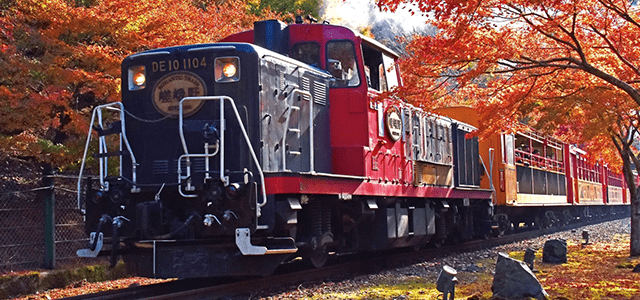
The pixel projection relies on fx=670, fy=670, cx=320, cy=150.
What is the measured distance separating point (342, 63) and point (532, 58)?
361 cm

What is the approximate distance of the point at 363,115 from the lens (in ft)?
33.4

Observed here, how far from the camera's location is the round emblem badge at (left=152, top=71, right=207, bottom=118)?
8.76 meters

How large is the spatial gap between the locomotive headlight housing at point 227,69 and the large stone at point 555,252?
7.55 meters

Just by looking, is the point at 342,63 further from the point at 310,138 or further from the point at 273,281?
the point at 273,281

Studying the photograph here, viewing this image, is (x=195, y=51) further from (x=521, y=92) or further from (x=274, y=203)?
(x=521, y=92)

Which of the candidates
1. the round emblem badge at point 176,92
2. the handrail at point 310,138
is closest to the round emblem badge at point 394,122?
the handrail at point 310,138

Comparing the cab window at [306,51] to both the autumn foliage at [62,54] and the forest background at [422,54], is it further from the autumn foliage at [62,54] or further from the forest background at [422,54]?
the autumn foliage at [62,54]

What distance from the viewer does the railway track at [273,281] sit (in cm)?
837

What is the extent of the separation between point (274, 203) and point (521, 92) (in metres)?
6.87

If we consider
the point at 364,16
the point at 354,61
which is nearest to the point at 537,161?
the point at 354,61

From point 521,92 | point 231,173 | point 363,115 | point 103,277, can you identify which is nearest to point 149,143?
point 231,173

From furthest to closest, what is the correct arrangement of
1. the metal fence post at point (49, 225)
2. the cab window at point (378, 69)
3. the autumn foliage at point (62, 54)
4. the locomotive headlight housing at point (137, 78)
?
the metal fence post at point (49, 225), the autumn foliage at point (62, 54), the cab window at point (378, 69), the locomotive headlight housing at point (137, 78)

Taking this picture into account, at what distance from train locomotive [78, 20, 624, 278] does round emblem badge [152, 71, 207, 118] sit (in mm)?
17

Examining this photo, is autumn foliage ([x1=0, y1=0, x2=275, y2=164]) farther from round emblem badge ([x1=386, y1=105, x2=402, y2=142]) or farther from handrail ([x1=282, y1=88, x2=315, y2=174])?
round emblem badge ([x1=386, y1=105, x2=402, y2=142])
